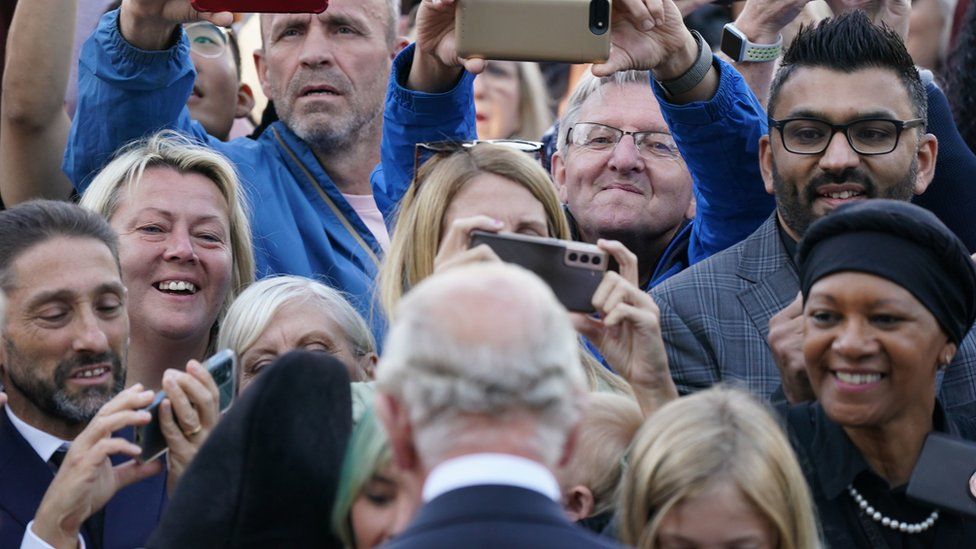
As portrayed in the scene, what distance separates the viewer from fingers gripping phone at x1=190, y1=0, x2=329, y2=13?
395 cm

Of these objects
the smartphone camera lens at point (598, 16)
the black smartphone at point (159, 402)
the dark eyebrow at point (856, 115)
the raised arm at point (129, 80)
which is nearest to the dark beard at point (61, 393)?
the black smartphone at point (159, 402)

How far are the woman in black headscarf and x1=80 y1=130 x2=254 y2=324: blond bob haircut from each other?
72.6 inches

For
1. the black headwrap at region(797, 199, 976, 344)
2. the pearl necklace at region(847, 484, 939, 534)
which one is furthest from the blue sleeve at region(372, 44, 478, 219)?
the pearl necklace at region(847, 484, 939, 534)

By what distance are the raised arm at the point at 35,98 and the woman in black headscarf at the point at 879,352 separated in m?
2.36

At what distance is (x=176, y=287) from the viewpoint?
4320 mm

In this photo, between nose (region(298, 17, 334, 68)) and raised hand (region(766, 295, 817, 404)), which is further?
nose (region(298, 17, 334, 68))

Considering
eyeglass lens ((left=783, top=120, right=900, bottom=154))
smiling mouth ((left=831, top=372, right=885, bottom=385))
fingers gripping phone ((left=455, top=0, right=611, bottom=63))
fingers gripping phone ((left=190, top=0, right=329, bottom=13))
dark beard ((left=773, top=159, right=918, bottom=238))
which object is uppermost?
fingers gripping phone ((left=190, top=0, right=329, bottom=13))

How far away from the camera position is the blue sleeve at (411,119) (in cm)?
416

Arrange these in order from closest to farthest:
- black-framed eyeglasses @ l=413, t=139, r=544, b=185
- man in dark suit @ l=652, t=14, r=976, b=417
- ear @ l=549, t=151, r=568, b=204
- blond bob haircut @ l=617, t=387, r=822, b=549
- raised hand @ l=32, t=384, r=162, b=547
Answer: blond bob haircut @ l=617, t=387, r=822, b=549 < raised hand @ l=32, t=384, r=162, b=547 < man in dark suit @ l=652, t=14, r=976, b=417 < black-framed eyeglasses @ l=413, t=139, r=544, b=185 < ear @ l=549, t=151, r=568, b=204

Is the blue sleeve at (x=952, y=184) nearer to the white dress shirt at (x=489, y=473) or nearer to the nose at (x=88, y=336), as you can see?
the nose at (x=88, y=336)

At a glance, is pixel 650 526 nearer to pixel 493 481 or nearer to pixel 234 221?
pixel 493 481

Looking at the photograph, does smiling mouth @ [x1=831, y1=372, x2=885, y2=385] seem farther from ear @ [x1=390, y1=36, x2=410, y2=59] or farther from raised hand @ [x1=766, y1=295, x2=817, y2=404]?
ear @ [x1=390, y1=36, x2=410, y2=59]

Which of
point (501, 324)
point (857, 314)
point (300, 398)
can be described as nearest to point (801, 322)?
point (857, 314)

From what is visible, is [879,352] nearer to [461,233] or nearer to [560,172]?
[461,233]
